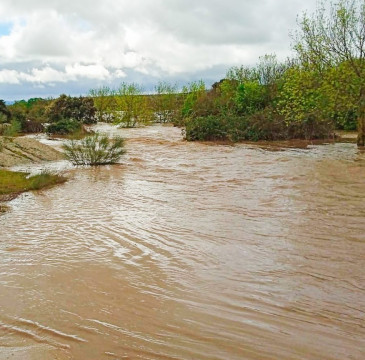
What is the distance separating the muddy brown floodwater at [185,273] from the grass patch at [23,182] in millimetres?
506

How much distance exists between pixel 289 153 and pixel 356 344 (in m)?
17.0

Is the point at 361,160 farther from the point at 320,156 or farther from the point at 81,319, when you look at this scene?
the point at 81,319

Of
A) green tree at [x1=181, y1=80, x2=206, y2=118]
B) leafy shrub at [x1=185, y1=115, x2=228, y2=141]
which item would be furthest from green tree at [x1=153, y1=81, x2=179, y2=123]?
leafy shrub at [x1=185, y1=115, x2=228, y2=141]

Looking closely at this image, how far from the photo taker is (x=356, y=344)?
3.99 metres

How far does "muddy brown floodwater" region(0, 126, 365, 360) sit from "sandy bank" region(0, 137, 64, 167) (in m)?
6.10

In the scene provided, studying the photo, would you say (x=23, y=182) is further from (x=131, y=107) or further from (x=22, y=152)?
(x=131, y=107)

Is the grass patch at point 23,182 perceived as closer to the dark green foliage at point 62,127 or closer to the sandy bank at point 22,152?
the sandy bank at point 22,152

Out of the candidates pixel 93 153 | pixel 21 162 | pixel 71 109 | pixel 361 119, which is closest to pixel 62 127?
pixel 71 109

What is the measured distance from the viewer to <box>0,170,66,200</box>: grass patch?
11852mm

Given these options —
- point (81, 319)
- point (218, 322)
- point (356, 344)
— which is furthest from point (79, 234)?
point (356, 344)

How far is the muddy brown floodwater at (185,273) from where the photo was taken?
411 cm

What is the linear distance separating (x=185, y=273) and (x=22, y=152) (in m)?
14.3

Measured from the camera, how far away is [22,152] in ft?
60.4

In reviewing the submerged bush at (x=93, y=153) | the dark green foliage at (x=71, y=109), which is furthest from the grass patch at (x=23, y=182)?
the dark green foliage at (x=71, y=109)
